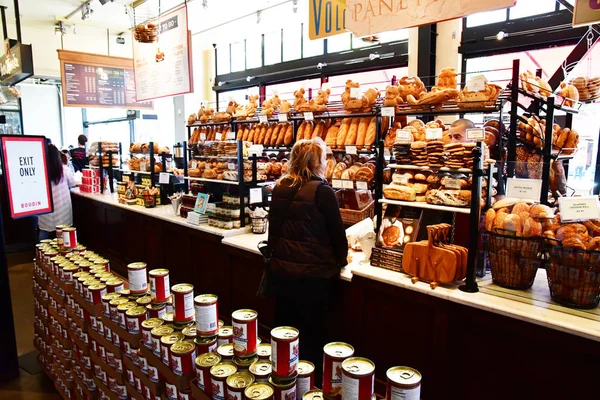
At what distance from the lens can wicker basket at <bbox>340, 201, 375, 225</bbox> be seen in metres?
3.35

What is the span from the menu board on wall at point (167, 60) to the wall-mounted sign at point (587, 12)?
398 centimetres

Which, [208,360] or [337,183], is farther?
[337,183]

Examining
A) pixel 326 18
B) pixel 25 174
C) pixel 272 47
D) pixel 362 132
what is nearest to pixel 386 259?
pixel 362 132

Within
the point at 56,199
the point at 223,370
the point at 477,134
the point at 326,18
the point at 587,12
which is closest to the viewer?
the point at 223,370

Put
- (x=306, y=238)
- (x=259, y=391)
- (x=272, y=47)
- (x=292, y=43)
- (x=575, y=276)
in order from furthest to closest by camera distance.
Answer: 1. (x=272, y=47)
2. (x=292, y=43)
3. (x=306, y=238)
4. (x=575, y=276)
5. (x=259, y=391)

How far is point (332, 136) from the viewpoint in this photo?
369 centimetres

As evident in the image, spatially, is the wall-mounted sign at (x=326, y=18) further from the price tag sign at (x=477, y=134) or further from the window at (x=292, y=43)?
the window at (x=292, y=43)

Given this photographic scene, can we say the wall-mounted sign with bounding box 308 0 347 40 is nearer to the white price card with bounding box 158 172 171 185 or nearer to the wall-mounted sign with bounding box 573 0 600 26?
the wall-mounted sign with bounding box 573 0 600 26

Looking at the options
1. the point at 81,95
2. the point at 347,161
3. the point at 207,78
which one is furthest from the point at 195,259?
the point at 207,78

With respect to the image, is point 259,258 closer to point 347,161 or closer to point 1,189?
point 347,161

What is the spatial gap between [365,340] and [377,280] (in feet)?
1.40

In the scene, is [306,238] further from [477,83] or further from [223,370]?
[477,83]

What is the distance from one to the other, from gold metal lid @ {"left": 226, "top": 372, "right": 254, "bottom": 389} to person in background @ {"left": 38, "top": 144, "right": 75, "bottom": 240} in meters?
5.28

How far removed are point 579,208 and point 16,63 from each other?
537cm
